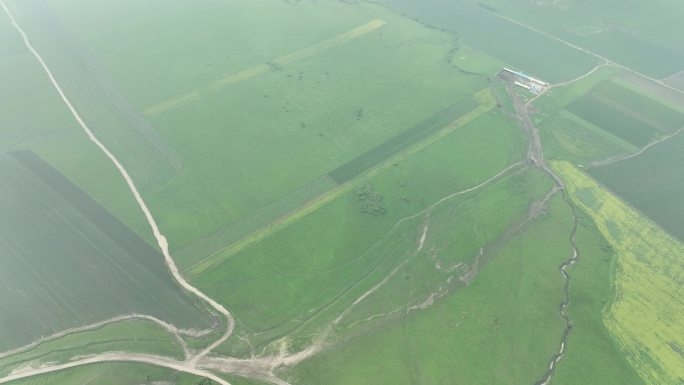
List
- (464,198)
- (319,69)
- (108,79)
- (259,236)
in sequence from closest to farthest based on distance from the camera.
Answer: (259,236) < (464,198) < (108,79) < (319,69)

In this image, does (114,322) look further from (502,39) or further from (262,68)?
(502,39)

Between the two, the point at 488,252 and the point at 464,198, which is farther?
the point at 464,198

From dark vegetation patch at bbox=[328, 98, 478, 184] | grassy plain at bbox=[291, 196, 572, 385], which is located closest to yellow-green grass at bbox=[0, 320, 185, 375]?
grassy plain at bbox=[291, 196, 572, 385]

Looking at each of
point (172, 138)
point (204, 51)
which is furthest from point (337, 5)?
point (172, 138)

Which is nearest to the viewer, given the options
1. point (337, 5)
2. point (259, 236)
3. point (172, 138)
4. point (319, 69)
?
point (259, 236)

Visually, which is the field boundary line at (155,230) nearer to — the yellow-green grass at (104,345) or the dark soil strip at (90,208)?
the dark soil strip at (90,208)

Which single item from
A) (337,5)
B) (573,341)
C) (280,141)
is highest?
(337,5)

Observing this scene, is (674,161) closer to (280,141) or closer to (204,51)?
→ (280,141)

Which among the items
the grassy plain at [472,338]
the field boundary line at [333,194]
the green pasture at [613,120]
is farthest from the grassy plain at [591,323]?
the field boundary line at [333,194]
